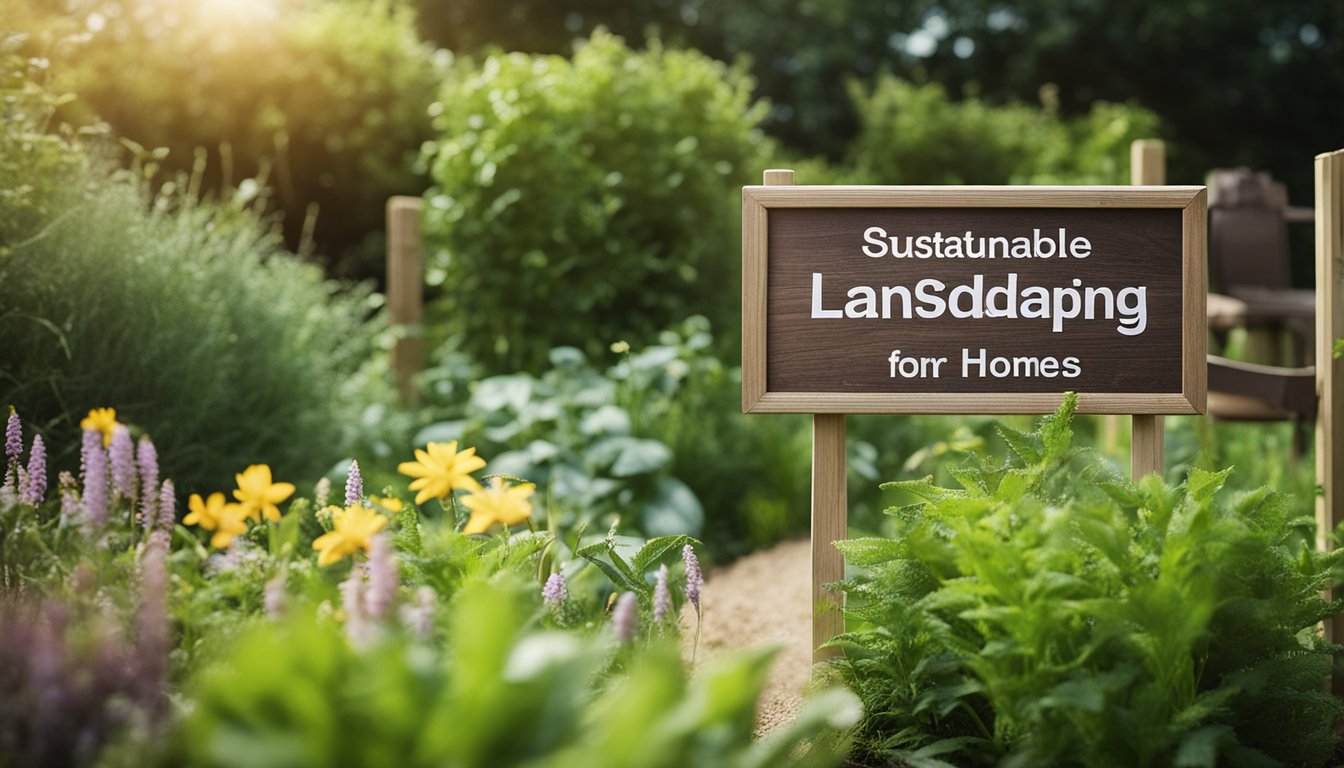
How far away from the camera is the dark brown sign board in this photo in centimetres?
256

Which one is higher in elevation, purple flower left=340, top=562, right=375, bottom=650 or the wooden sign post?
the wooden sign post

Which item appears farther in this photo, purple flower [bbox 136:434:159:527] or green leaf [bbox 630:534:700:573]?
green leaf [bbox 630:534:700:573]

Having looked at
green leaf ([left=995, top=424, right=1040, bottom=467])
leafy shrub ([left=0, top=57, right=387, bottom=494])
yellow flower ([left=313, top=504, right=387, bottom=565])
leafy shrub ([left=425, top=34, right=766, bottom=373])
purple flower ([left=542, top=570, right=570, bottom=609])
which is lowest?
purple flower ([left=542, top=570, right=570, bottom=609])

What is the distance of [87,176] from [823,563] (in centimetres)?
250

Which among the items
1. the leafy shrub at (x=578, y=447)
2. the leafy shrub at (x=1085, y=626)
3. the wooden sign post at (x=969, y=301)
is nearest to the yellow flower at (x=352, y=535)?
the leafy shrub at (x=1085, y=626)

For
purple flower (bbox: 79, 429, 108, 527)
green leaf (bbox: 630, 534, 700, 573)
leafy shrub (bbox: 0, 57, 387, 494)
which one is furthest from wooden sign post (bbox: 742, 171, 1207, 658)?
leafy shrub (bbox: 0, 57, 387, 494)

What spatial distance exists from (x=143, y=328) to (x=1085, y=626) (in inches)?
108

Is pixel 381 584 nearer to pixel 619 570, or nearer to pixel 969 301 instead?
pixel 619 570

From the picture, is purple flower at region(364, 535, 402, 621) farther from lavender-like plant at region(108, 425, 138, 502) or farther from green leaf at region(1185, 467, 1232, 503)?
green leaf at region(1185, 467, 1232, 503)

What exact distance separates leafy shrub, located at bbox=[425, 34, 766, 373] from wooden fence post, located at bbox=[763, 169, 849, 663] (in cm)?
281

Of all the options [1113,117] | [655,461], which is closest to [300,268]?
[655,461]

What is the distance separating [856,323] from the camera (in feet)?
8.46

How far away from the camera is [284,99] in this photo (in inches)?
352

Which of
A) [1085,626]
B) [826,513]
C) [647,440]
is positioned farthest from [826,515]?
[647,440]
